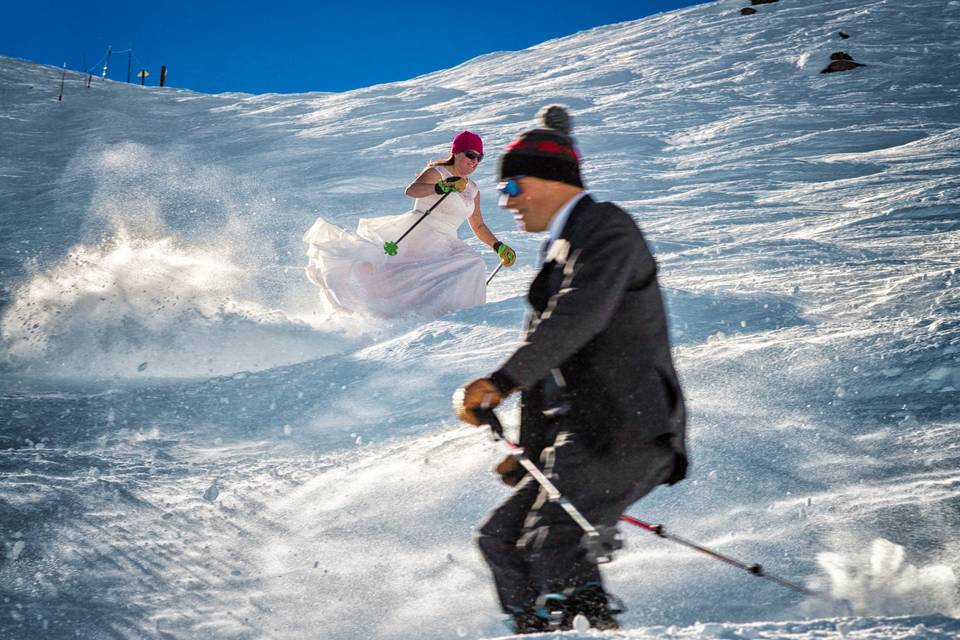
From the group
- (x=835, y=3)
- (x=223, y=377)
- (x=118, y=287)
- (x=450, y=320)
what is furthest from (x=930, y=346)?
(x=835, y=3)

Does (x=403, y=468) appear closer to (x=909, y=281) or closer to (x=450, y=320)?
(x=450, y=320)

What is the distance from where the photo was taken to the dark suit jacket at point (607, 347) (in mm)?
1920

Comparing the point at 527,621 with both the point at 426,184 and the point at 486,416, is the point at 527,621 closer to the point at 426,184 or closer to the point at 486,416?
the point at 486,416

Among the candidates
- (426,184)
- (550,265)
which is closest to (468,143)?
(426,184)

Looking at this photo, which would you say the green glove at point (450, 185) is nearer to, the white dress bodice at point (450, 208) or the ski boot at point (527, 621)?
the white dress bodice at point (450, 208)

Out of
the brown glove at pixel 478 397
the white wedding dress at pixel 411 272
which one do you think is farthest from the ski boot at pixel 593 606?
the white wedding dress at pixel 411 272

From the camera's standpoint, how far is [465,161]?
710 cm

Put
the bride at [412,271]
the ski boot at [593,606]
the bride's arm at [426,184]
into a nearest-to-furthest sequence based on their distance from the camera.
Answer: the ski boot at [593,606], the bride's arm at [426,184], the bride at [412,271]

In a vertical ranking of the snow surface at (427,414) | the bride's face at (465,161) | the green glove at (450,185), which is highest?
the bride's face at (465,161)

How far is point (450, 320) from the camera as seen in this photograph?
7445mm

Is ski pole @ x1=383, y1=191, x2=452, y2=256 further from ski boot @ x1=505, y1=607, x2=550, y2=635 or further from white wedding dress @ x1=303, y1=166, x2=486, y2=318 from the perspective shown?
ski boot @ x1=505, y1=607, x2=550, y2=635

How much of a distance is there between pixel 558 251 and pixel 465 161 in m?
5.13

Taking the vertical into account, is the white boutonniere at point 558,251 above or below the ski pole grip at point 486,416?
above

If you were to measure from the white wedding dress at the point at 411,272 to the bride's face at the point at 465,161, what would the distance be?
0.63m
